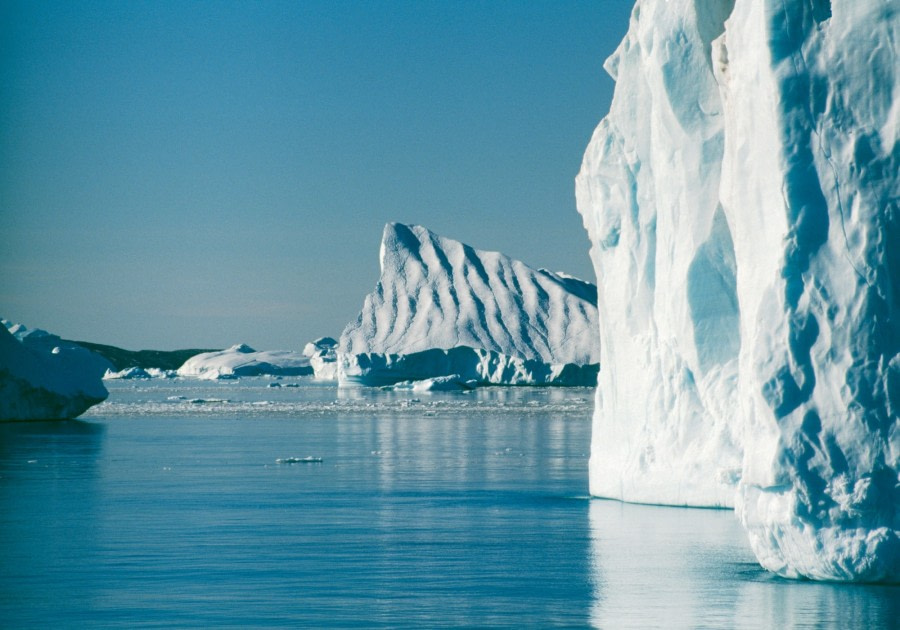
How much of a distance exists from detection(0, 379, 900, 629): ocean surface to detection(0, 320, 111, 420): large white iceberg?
11129 mm

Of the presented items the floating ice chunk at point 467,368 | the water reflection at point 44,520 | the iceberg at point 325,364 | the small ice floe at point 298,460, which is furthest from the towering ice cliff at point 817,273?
the iceberg at point 325,364

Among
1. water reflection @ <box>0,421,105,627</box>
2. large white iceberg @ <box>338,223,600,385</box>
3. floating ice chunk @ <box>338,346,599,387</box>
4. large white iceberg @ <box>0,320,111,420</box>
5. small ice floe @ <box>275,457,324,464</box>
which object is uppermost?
large white iceberg @ <box>338,223,600,385</box>

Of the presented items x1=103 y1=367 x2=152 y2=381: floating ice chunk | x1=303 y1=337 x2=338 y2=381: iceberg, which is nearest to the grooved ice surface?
x1=303 y1=337 x2=338 y2=381: iceberg

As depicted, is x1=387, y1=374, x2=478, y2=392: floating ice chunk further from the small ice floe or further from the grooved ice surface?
the small ice floe

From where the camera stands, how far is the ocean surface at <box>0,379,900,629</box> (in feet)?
27.5

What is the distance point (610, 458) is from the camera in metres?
15.1

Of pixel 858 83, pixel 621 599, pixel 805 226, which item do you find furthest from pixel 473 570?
pixel 858 83

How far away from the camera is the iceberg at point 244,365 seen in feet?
407

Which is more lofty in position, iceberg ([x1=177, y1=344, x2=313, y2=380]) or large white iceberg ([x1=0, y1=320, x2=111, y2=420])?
iceberg ([x1=177, y1=344, x2=313, y2=380])

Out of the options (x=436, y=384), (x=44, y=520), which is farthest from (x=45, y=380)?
(x=436, y=384)

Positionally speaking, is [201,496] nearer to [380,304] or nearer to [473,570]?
[473,570]

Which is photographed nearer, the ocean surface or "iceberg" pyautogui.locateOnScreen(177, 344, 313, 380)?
the ocean surface

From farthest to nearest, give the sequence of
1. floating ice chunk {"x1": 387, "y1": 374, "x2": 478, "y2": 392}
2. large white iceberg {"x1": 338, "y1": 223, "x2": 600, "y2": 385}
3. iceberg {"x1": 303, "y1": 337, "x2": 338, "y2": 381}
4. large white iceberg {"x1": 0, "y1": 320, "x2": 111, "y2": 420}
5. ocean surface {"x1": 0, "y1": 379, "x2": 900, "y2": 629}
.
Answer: iceberg {"x1": 303, "y1": 337, "x2": 338, "y2": 381}
large white iceberg {"x1": 338, "y1": 223, "x2": 600, "y2": 385}
floating ice chunk {"x1": 387, "y1": 374, "x2": 478, "y2": 392}
large white iceberg {"x1": 0, "y1": 320, "x2": 111, "y2": 420}
ocean surface {"x1": 0, "y1": 379, "x2": 900, "y2": 629}

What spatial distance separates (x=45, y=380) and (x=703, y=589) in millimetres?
28937
